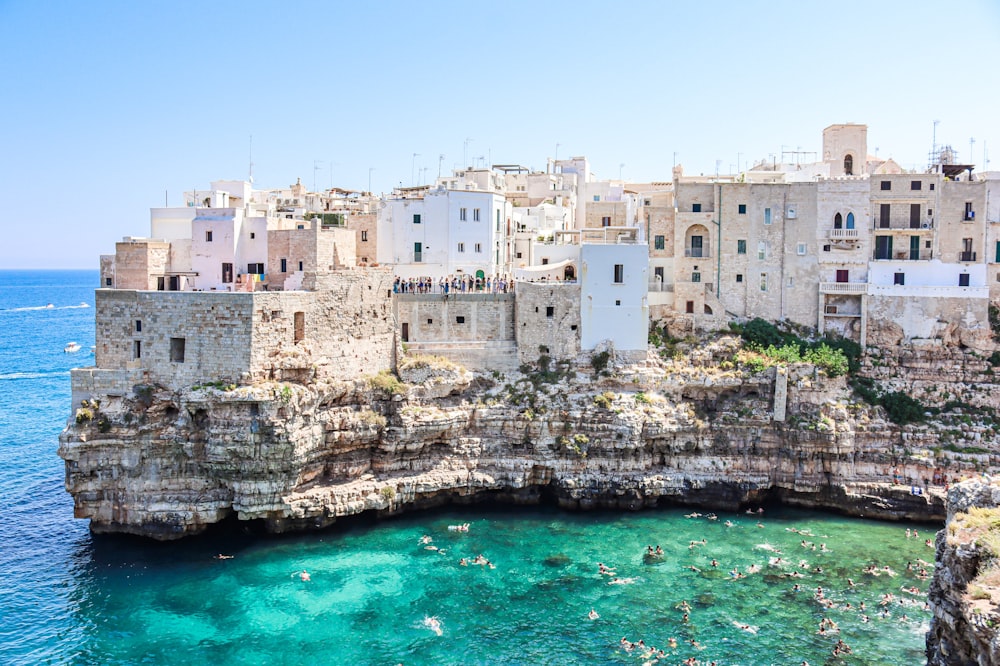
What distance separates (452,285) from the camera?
126 ft

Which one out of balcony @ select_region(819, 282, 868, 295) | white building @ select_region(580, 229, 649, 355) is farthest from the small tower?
white building @ select_region(580, 229, 649, 355)

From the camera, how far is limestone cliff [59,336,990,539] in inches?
1185

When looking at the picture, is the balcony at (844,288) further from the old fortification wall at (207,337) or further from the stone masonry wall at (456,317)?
the old fortification wall at (207,337)

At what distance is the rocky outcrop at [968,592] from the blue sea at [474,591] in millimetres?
8066

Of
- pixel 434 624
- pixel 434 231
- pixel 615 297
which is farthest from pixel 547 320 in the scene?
pixel 434 624

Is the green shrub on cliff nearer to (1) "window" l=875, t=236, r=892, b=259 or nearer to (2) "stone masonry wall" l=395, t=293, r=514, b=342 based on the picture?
(2) "stone masonry wall" l=395, t=293, r=514, b=342

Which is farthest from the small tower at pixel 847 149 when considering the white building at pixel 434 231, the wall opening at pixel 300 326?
the wall opening at pixel 300 326

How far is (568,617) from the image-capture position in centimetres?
2556

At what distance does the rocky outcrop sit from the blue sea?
807 centimetres

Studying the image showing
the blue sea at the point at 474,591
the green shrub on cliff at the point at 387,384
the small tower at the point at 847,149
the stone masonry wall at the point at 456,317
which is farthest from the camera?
the small tower at the point at 847,149

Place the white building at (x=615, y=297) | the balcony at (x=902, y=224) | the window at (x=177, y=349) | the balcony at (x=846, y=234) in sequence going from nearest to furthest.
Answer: the window at (x=177, y=349), the white building at (x=615, y=297), the balcony at (x=902, y=224), the balcony at (x=846, y=234)

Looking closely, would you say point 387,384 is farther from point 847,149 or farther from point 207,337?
point 847,149

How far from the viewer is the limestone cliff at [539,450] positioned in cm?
3011

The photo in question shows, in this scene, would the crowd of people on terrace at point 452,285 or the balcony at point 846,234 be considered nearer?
the crowd of people on terrace at point 452,285
